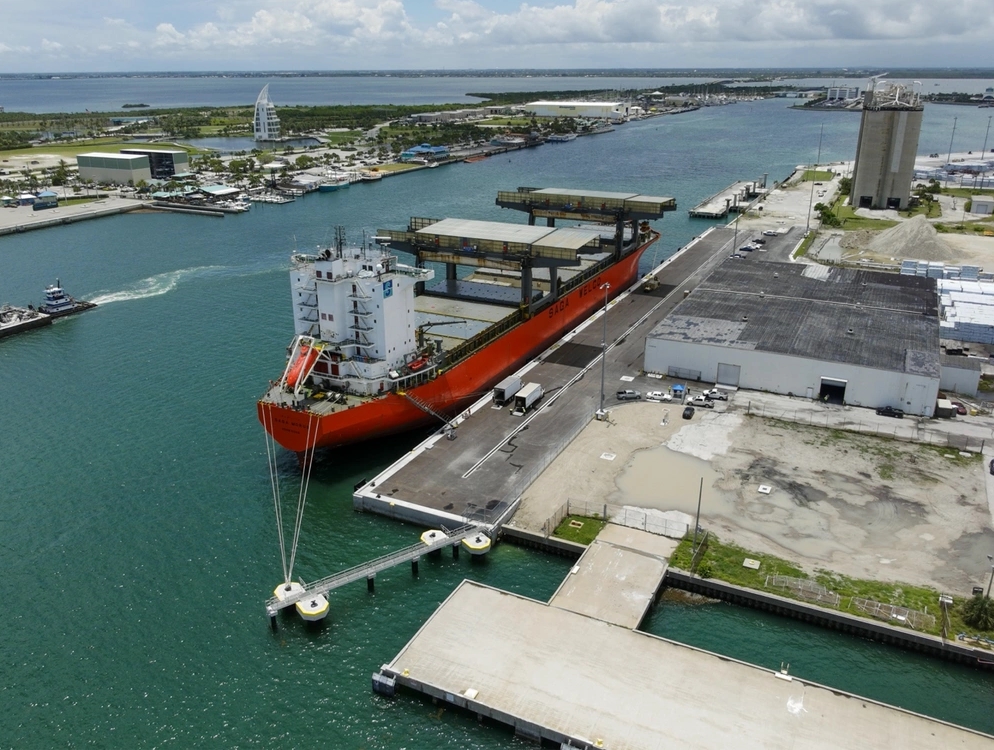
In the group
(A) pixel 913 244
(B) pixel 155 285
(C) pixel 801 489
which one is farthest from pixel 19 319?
(A) pixel 913 244

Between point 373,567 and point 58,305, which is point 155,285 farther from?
point 373,567

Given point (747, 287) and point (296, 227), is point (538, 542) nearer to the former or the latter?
point (747, 287)

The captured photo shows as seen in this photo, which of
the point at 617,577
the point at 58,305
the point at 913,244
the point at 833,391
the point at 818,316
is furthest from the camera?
the point at 913,244

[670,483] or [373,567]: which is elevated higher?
[670,483]

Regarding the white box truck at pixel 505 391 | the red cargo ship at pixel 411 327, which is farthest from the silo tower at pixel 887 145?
the white box truck at pixel 505 391

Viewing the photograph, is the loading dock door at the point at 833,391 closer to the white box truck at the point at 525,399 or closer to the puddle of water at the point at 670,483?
the puddle of water at the point at 670,483

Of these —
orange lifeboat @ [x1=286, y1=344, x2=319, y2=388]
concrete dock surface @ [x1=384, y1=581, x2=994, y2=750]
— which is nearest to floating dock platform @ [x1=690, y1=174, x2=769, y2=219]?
orange lifeboat @ [x1=286, y1=344, x2=319, y2=388]

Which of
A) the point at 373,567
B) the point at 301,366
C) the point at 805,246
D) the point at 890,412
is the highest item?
the point at 301,366
